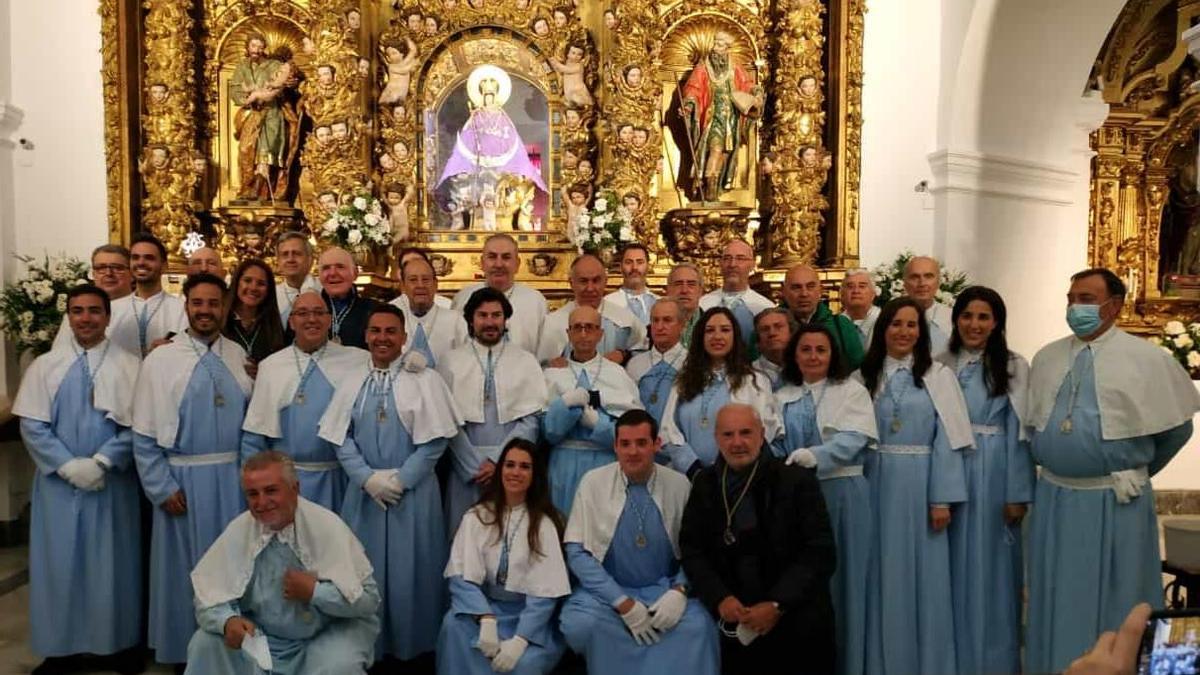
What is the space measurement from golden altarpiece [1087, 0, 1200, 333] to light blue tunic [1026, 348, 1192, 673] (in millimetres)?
7246

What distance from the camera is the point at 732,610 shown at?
13.8 feet

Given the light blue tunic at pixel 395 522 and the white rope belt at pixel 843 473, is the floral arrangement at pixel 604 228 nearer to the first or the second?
the light blue tunic at pixel 395 522

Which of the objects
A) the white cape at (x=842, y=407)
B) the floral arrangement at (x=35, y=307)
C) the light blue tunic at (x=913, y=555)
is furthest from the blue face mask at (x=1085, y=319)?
the floral arrangement at (x=35, y=307)

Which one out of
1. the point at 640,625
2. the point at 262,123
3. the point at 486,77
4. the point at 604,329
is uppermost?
the point at 486,77

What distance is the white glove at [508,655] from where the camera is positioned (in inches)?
168

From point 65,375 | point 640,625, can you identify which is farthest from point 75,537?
point 640,625

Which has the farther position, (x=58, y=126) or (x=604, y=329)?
(x=58, y=126)

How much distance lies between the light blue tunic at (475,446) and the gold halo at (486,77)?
505cm

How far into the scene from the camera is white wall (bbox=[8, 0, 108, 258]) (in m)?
8.63

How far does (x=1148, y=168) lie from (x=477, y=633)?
1039cm


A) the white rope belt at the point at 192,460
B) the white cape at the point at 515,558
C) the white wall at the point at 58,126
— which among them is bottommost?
the white cape at the point at 515,558

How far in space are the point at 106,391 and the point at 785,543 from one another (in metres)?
3.38

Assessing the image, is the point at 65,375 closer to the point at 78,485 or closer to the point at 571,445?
the point at 78,485

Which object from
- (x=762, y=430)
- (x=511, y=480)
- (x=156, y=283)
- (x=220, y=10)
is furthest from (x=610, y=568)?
(x=220, y=10)
